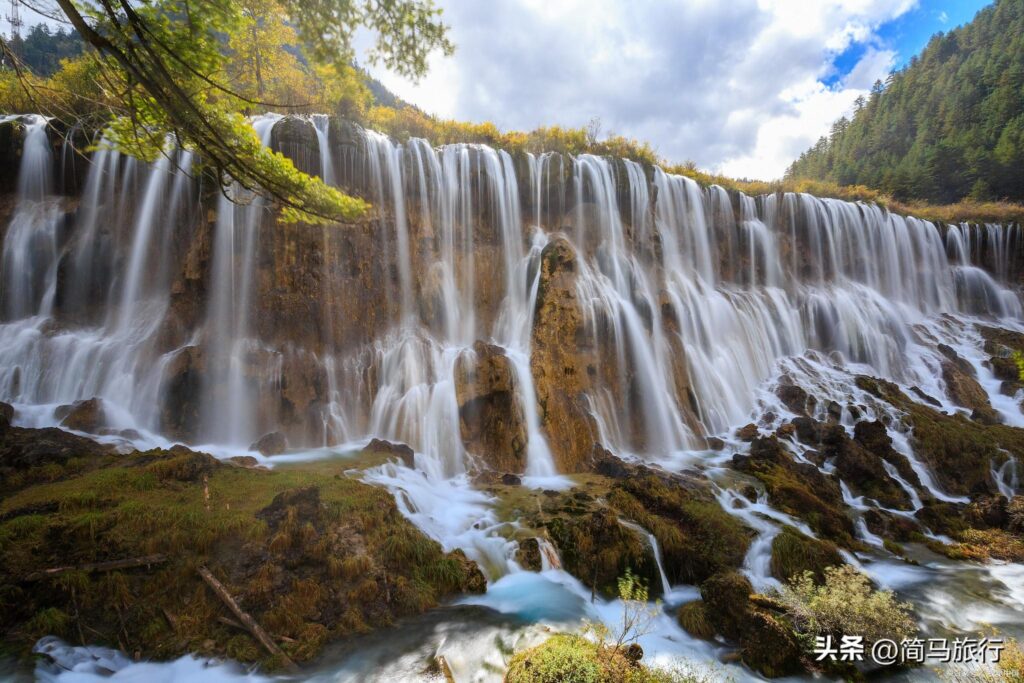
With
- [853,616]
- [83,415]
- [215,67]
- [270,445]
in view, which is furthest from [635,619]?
[83,415]

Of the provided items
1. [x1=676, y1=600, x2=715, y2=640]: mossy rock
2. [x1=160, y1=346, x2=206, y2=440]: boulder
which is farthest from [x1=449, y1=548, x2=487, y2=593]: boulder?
[x1=160, y1=346, x2=206, y2=440]: boulder

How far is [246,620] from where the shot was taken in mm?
4867

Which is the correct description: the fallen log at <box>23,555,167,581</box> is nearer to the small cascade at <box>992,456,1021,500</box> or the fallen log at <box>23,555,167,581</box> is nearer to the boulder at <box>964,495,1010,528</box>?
the boulder at <box>964,495,1010,528</box>

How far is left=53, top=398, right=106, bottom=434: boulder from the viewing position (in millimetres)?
10023

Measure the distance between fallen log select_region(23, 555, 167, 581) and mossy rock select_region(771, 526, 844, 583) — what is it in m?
8.66

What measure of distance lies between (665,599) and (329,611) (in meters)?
4.68

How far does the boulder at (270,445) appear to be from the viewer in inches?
414

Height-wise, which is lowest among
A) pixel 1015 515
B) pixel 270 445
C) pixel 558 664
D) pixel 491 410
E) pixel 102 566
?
pixel 1015 515

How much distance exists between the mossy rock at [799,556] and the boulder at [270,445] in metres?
10.4

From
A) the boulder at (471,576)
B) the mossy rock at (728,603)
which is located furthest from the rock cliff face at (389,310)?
the mossy rock at (728,603)

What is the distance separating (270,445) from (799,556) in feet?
36.0

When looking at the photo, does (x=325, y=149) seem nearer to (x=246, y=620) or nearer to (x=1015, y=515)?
(x=246, y=620)

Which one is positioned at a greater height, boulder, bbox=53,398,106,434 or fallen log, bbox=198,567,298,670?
boulder, bbox=53,398,106,434

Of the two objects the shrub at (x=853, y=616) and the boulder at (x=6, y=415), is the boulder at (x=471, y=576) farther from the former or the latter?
the boulder at (x=6, y=415)
